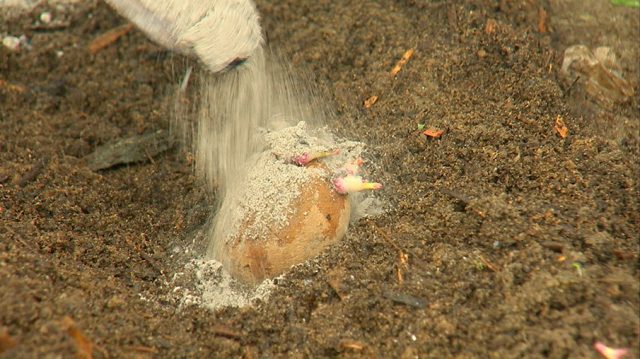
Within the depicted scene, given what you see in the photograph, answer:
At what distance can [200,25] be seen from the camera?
266cm

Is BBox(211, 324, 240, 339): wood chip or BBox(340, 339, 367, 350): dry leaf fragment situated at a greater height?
BBox(340, 339, 367, 350): dry leaf fragment

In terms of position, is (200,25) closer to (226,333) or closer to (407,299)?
(226,333)

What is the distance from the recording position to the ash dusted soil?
84.7 inches

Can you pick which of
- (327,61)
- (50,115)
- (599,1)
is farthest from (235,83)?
(599,1)

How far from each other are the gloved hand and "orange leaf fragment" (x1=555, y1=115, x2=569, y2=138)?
149 cm

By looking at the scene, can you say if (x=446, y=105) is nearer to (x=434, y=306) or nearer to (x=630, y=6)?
(x=434, y=306)

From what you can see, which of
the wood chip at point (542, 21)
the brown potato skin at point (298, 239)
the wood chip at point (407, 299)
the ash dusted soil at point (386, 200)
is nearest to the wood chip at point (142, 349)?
the ash dusted soil at point (386, 200)

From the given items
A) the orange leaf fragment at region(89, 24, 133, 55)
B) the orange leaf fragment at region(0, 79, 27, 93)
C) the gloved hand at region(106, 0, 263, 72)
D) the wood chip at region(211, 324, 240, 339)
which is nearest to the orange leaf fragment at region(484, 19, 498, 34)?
the gloved hand at region(106, 0, 263, 72)

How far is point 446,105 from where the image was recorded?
2959 mm

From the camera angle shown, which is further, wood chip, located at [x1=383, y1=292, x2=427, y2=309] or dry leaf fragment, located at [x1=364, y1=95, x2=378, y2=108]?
dry leaf fragment, located at [x1=364, y1=95, x2=378, y2=108]

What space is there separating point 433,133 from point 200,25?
118 cm

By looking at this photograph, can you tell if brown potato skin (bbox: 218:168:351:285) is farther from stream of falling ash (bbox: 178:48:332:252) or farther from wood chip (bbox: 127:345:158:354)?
wood chip (bbox: 127:345:158:354)

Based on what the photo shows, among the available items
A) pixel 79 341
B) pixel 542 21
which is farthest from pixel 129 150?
pixel 542 21

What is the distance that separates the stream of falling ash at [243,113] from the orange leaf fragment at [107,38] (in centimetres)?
86
